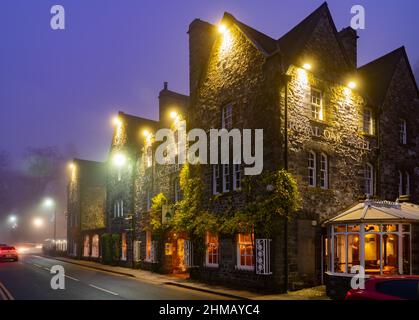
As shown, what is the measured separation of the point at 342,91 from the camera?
2248 cm

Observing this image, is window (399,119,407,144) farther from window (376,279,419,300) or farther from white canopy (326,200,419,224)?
window (376,279,419,300)

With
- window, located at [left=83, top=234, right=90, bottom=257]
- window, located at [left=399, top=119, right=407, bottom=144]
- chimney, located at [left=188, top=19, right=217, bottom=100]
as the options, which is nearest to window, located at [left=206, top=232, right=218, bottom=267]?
chimney, located at [left=188, top=19, right=217, bottom=100]

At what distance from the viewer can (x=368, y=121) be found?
78.1ft

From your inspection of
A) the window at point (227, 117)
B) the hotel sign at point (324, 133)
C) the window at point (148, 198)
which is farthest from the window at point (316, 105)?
the window at point (148, 198)

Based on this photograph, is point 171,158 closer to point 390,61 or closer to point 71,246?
point 390,61

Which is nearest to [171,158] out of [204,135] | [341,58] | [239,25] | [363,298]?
[204,135]

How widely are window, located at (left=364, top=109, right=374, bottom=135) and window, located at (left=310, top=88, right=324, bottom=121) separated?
3625 millimetres

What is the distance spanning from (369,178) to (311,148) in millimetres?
4853

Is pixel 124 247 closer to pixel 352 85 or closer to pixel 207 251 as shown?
pixel 207 251

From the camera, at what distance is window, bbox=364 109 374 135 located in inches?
932

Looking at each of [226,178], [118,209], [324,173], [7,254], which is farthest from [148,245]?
[7,254]

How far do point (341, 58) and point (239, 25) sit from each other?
5.52 m

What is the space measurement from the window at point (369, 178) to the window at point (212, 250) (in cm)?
821

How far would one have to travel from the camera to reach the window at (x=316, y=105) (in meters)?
21.2
